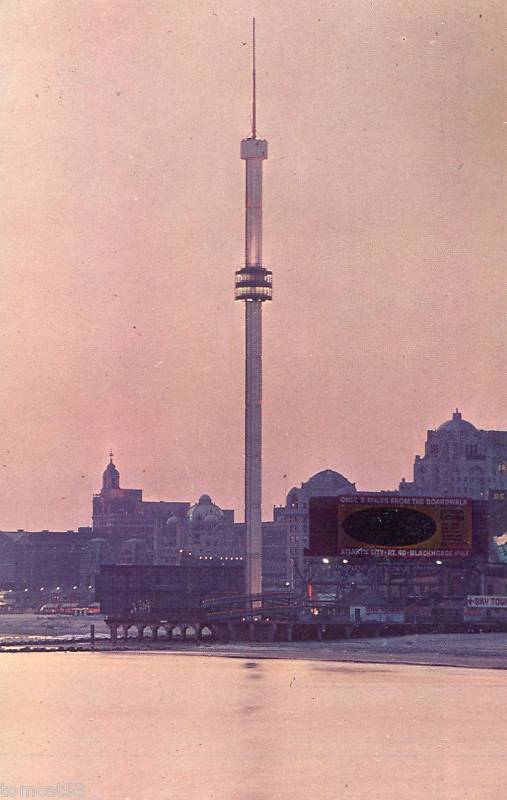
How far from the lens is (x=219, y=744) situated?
68.4 meters

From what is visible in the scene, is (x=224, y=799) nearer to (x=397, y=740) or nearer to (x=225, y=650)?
(x=397, y=740)

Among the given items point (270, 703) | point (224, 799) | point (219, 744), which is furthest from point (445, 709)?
point (224, 799)

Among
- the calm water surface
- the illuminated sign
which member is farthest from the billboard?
the calm water surface

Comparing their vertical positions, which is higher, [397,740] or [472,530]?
[472,530]

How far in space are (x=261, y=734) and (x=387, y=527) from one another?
10603 centimetres

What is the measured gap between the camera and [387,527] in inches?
6964

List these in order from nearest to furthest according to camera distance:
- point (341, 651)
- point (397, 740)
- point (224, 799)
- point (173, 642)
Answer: point (224, 799) → point (397, 740) → point (341, 651) → point (173, 642)

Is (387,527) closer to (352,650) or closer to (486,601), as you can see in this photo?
(486,601)

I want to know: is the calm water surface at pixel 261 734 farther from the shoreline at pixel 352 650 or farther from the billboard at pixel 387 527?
the billboard at pixel 387 527

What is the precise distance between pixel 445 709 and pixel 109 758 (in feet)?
76.4

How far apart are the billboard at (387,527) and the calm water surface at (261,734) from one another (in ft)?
195

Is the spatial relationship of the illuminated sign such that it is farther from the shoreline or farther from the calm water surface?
the calm water surface

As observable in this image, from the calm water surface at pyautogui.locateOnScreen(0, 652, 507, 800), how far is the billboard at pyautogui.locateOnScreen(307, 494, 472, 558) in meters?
59.5

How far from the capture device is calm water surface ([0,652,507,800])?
188 ft
